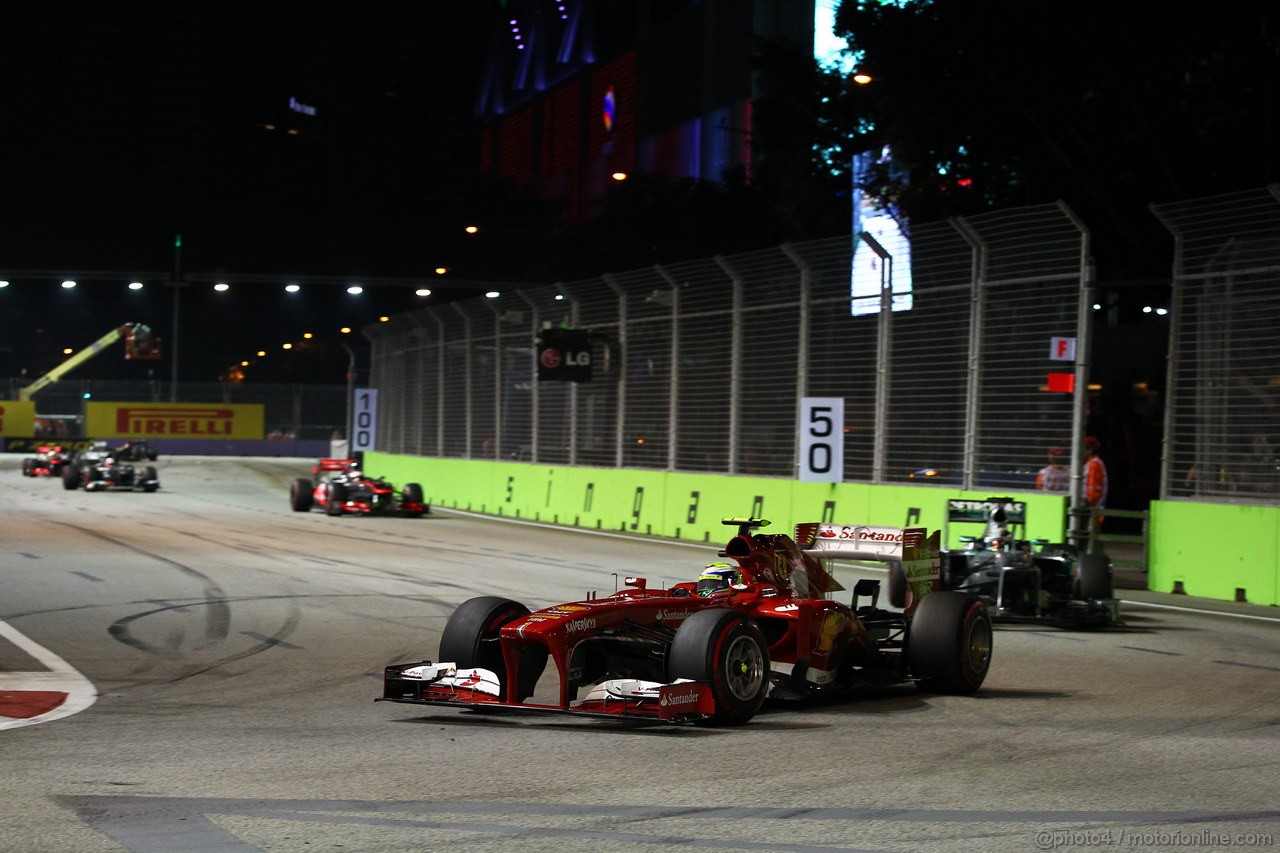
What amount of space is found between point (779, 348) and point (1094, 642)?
11.5 m

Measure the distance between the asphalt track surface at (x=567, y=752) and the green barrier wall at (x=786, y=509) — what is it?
1977 mm

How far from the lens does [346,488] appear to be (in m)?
30.0

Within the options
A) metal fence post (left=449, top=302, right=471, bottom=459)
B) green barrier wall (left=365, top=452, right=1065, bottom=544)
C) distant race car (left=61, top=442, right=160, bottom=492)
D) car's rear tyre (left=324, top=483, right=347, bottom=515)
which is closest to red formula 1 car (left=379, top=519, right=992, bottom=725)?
green barrier wall (left=365, top=452, right=1065, bottom=544)

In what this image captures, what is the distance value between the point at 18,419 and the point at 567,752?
2807 inches

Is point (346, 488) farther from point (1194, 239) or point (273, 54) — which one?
point (273, 54)

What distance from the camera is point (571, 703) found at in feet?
28.3

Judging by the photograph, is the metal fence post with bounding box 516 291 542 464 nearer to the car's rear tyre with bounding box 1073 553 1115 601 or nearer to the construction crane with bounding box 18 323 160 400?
the car's rear tyre with bounding box 1073 553 1115 601

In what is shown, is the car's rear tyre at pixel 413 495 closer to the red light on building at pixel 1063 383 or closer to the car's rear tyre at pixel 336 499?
the car's rear tyre at pixel 336 499

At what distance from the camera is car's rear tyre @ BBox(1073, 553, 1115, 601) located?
1371 centimetres

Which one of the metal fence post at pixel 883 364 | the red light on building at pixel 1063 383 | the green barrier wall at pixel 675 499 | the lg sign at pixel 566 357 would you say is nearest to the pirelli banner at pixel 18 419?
the green barrier wall at pixel 675 499

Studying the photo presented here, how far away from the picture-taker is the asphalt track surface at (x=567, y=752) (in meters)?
5.86

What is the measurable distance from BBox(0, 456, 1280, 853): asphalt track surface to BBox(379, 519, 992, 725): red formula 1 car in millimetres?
170

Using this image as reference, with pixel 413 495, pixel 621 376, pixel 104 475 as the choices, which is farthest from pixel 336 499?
pixel 104 475

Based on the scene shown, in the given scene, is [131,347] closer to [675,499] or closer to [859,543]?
[675,499]
